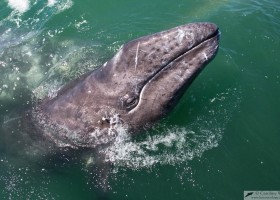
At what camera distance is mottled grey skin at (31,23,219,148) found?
11000mm

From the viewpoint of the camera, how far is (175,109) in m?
12.6

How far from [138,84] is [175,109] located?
2041 millimetres

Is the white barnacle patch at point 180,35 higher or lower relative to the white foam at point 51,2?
higher

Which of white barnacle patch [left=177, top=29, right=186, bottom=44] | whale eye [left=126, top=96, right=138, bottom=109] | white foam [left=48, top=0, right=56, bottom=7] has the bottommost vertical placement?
whale eye [left=126, top=96, right=138, bottom=109]

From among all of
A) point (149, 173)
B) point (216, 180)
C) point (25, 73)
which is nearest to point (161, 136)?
point (149, 173)

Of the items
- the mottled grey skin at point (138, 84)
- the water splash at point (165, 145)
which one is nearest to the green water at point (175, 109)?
the water splash at point (165, 145)

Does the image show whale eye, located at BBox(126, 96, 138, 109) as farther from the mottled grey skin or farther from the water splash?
the water splash

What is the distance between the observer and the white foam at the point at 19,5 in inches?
790

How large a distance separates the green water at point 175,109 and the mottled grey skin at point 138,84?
88 centimetres

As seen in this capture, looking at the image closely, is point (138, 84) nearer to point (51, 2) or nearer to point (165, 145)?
point (165, 145)

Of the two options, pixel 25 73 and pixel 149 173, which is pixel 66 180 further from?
pixel 25 73

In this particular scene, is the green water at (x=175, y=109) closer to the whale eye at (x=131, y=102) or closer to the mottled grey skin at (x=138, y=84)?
the mottled grey skin at (x=138, y=84)

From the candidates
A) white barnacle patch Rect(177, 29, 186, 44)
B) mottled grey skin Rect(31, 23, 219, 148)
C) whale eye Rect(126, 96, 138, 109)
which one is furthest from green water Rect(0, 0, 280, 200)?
white barnacle patch Rect(177, 29, 186, 44)

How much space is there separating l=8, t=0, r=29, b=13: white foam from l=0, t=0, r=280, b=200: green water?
107mm
